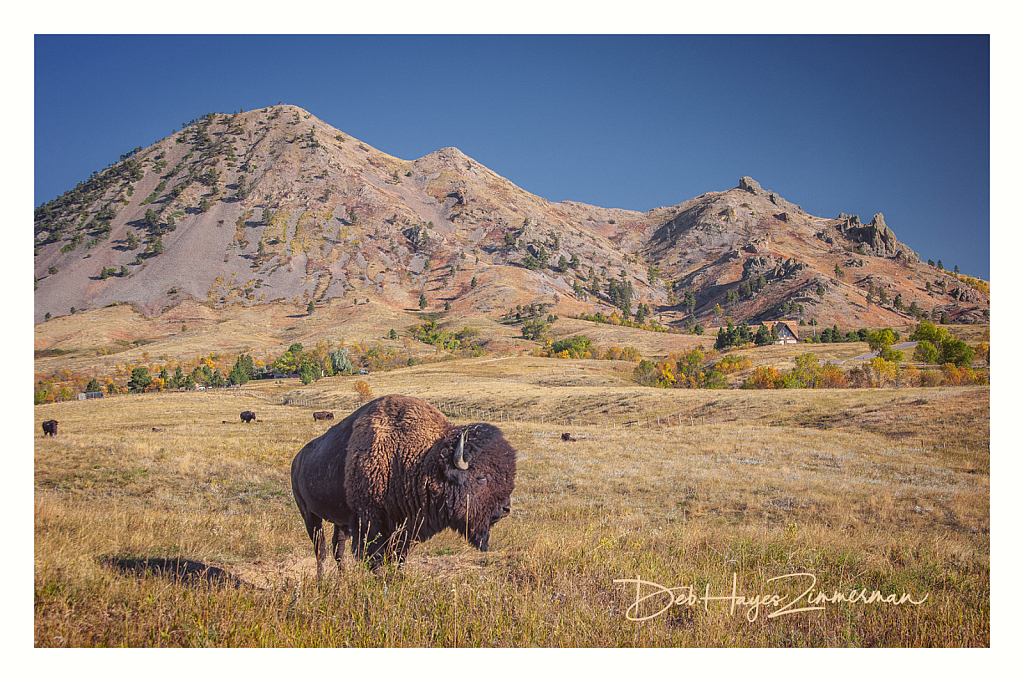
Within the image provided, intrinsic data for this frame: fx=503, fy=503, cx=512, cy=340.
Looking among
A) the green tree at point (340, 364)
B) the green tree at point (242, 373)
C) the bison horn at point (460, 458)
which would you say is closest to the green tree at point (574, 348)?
the green tree at point (340, 364)

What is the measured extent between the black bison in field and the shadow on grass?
1345 mm

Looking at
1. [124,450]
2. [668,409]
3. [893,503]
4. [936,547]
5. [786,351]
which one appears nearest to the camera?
[936,547]

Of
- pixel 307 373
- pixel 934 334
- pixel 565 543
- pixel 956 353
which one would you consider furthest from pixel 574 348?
pixel 565 543

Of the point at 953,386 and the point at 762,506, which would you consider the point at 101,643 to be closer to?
the point at 762,506

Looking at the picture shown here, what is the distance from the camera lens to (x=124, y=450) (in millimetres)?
13961

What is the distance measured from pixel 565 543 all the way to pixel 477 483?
2271mm

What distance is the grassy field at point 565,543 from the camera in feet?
15.5

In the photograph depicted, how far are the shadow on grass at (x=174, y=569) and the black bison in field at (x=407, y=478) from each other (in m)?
1.35

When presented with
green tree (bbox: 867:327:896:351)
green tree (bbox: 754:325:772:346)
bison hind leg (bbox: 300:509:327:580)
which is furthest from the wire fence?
green tree (bbox: 754:325:772:346)

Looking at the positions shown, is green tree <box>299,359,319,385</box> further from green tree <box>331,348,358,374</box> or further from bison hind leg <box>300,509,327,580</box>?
bison hind leg <box>300,509,327,580</box>
